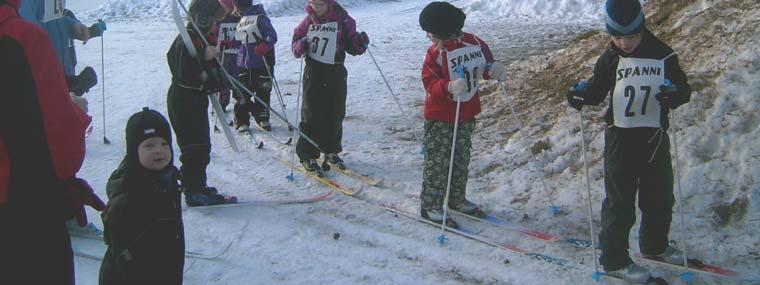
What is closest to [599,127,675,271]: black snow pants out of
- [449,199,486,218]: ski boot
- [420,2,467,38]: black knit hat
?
[449,199,486,218]: ski boot

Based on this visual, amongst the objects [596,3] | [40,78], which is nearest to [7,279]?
[40,78]

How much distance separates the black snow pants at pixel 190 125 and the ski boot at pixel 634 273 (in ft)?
11.6

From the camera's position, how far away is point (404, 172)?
6461mm

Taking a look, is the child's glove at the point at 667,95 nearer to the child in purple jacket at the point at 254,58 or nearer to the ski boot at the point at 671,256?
the ski boot at the point at 671,256

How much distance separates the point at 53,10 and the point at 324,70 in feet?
8.12

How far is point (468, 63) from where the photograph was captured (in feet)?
15.8

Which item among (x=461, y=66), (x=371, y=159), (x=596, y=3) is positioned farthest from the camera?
(x=596, y=3)

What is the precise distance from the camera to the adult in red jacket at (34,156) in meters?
2.66

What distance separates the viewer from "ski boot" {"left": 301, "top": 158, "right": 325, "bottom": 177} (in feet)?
21.2

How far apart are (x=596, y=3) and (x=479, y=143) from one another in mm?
10677

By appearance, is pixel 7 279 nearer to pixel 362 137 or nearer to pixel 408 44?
pixel 362 137

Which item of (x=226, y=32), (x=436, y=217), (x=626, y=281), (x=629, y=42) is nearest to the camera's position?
(x=629, y=42)

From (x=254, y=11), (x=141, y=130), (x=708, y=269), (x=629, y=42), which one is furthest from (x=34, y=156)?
(x=254, y=11)

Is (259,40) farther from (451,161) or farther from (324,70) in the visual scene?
(451,161)
